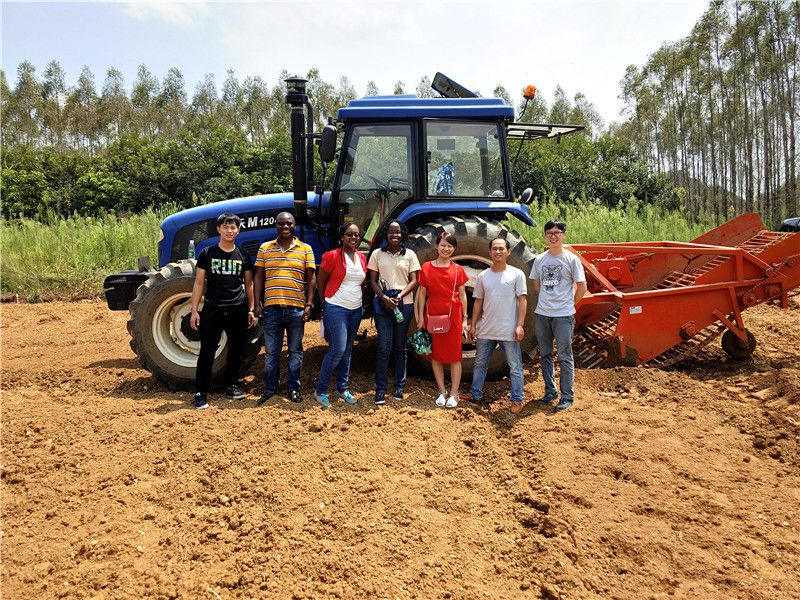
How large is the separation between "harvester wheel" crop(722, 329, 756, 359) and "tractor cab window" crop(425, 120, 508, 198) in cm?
271

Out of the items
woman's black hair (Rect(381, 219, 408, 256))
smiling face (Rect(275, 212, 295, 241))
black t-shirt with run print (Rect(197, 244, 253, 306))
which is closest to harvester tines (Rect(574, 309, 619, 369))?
woman's black hair (Rect(381, 219, 408, 256))

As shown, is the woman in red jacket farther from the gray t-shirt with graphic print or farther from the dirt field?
the gray t-shirt with graphic print

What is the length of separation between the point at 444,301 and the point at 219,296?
1787 millimetres

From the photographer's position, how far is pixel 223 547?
2.81 meters

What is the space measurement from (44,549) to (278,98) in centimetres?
3753

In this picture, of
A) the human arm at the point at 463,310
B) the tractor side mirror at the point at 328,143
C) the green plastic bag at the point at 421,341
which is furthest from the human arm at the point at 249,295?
the human arm at the point at 463,310

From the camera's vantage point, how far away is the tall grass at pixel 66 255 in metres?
10.4

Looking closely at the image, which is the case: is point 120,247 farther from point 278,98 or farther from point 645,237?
point 278,98

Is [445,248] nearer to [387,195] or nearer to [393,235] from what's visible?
[393,235]

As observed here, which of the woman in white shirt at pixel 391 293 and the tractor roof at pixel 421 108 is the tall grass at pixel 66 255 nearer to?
the tractor roof at pixel 421 108

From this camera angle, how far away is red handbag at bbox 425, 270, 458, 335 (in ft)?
15.1

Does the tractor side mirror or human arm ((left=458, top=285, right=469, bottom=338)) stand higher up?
the tractor side mirror

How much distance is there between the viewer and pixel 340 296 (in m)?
4.59

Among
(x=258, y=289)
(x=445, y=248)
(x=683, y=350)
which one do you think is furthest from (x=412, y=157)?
(x=683, y=350)
